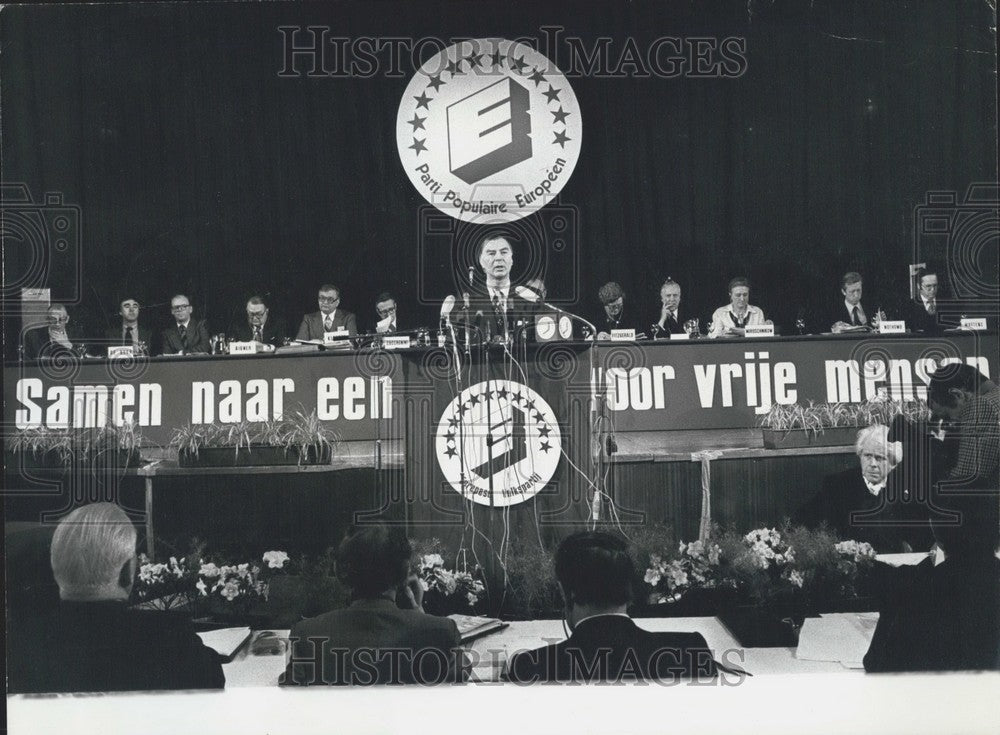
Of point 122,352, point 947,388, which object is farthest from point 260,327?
point 947,388

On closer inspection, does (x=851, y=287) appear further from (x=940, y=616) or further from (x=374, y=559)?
(x=374, y=559)

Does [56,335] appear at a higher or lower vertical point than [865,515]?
higher

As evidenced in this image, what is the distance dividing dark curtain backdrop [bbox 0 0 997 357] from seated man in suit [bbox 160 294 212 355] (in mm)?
68

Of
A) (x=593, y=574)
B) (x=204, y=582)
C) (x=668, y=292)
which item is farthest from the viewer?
(x=668, y=292)

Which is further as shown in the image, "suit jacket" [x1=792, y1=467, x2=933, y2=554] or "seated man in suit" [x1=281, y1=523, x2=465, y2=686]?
"suit jacket" [x1=792, y1=467, x2=933, y2=554]

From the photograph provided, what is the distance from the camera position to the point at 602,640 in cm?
462

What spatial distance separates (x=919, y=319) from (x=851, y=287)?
381 millimetres

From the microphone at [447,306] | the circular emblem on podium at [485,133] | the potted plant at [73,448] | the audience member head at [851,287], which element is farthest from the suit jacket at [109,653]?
the audience member head at [851,287]

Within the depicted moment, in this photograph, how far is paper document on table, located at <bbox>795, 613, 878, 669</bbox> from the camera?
4652 millimetres

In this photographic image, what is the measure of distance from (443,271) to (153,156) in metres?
1.55

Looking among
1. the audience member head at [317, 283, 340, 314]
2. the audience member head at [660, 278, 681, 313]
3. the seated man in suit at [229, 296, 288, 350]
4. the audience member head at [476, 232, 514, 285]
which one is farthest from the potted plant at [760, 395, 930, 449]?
the seated man in suit at [229, 296, 288, 350]

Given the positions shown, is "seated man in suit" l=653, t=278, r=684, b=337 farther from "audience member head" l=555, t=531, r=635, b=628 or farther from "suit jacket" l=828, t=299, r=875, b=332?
"audience member head" l=555, t=531, r=635, b=628

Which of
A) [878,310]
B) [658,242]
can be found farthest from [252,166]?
[878,310]

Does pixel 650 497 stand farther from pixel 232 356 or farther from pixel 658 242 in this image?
pixel 232 356
